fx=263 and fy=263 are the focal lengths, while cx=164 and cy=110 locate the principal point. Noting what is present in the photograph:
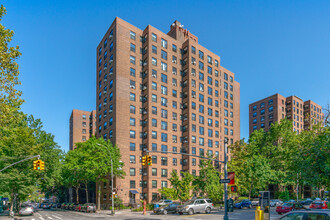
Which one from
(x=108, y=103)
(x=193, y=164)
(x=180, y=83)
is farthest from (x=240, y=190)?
(x=108, y=103)

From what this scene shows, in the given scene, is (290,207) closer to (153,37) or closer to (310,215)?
(310,215)

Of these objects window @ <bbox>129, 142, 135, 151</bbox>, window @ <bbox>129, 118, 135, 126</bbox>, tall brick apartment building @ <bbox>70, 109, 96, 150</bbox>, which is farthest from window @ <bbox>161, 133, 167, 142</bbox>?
tall brick apartment building @ <bbox>70, 109, 96, 150</bbox>

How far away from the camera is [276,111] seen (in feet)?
336

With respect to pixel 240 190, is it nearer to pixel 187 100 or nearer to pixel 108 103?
pixel 187 100

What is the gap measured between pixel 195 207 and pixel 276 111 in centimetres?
7997

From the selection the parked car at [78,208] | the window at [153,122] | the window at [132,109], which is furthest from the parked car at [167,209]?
the window at [132,109]

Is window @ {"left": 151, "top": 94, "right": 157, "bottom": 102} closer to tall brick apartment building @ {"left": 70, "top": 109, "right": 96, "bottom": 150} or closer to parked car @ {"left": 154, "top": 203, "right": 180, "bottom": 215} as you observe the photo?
parked car @ {"left": 154, "top": 203, "right": 180, "bottom": 215}

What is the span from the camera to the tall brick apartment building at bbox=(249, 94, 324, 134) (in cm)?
10338

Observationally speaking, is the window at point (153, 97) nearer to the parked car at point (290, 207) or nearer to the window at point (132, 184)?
the window at point (132, 184)

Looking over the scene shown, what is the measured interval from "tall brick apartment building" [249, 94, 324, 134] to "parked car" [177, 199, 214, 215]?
7605cm

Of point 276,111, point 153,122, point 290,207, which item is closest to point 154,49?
point 153,122

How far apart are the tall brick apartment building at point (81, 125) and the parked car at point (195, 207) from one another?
255 ft

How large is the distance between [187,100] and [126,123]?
1720 centimetres

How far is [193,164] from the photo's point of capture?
63250mm
